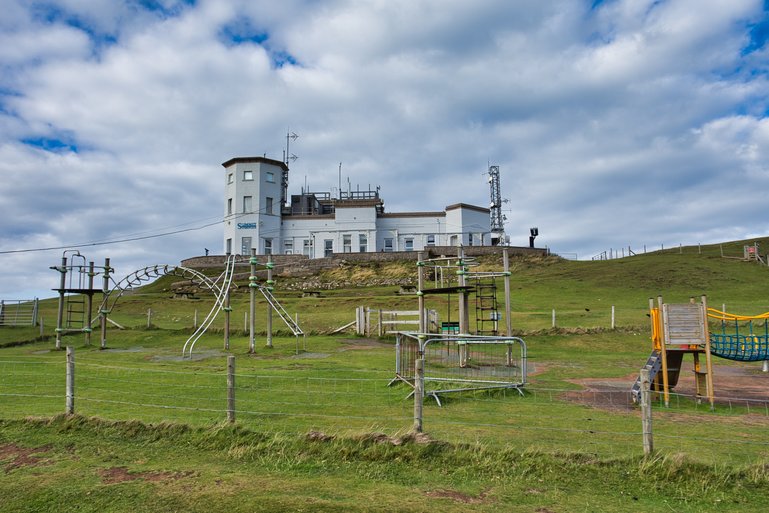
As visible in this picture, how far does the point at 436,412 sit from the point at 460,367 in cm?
543

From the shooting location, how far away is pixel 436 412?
10.1 m

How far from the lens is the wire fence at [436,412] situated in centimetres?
802

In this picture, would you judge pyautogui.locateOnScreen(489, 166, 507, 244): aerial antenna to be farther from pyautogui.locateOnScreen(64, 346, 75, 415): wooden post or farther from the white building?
pyautogui.locateOnScreen(64, 346, 75, 415): wooden post

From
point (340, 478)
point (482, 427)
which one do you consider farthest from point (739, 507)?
point (340, 478)

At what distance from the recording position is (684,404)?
11.5 metres

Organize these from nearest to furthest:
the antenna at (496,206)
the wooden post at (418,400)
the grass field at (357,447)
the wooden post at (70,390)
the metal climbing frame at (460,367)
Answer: the grass field at (357,447)
the wooden post at (418,400)
the wooden post at (70,390)
the metal climbing frame at (460,367)
the antenna at (496,206)

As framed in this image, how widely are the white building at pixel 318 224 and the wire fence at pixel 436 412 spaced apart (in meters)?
49.7

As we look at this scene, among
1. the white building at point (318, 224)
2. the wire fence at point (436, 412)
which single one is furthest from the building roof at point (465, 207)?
Result: the wire fence at point (436, 412)

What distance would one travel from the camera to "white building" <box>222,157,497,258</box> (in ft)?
206

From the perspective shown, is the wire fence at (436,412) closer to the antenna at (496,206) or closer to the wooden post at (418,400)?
the wooden post at (418,400)

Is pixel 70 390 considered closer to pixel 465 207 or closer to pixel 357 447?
pixel 357 447

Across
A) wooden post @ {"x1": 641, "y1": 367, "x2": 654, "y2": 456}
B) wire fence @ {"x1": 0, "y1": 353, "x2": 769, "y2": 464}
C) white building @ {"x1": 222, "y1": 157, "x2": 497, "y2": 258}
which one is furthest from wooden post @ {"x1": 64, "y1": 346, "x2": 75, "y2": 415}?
white building @ {"x1": 222, "y1": 157, "x2": 497, "y2": 258}

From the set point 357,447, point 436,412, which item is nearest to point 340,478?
point 357,447

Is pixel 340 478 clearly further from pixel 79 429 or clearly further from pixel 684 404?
pixel 684 404
